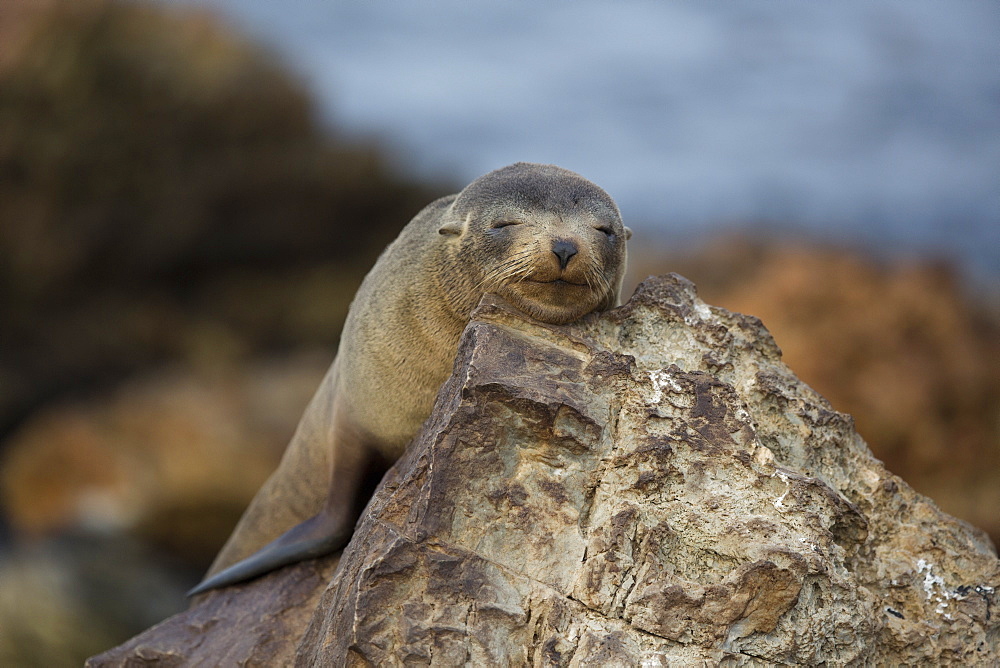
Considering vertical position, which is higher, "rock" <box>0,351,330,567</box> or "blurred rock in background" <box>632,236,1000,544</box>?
"blurred rock in background" <box>632,236,1000,544</box>

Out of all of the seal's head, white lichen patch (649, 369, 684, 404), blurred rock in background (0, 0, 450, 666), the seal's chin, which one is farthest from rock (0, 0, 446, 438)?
white lichen patch (649, 369, 684, 404)

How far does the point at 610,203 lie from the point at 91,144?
1457 centimetres

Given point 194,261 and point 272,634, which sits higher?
point 194,261

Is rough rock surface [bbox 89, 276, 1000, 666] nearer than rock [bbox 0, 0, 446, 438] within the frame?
Yes

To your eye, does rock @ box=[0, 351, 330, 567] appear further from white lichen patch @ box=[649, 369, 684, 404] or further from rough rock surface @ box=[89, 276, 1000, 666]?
white lichen patch @ box=[649, 369, 684, 404]

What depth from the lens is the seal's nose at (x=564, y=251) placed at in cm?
354

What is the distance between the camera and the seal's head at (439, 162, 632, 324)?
11.8 ft

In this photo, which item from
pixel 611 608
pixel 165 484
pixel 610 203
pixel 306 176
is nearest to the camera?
pixel 611 608

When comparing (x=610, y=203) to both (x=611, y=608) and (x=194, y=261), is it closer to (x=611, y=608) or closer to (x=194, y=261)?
(x=611, y=608)

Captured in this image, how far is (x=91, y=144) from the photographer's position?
53.3ft

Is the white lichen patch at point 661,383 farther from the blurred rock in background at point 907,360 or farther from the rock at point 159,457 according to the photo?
the rock at point 159,457

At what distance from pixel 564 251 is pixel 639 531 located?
42.3 inches

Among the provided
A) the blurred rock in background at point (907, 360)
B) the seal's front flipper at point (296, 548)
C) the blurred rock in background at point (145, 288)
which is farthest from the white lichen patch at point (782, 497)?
the blurred rock in background at point (145, 288)

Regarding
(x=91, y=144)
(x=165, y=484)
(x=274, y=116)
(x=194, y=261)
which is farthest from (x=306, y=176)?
(x=165, y=484)
